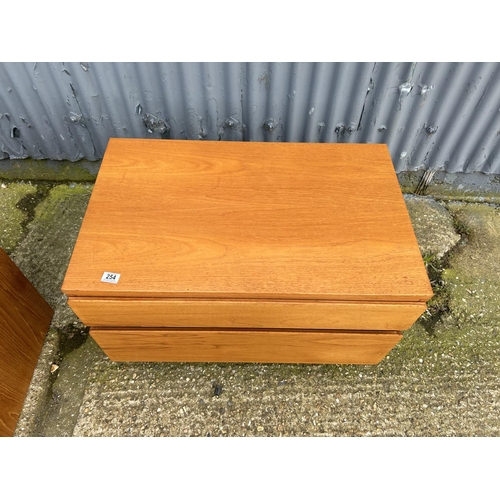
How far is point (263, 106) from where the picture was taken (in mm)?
1568

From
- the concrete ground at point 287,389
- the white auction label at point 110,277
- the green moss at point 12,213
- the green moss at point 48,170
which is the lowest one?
the concrete ground at point 287,389

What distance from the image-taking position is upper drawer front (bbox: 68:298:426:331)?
39.3 inches

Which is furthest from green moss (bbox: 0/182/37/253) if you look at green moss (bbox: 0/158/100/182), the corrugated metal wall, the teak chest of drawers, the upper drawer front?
the upper drawer front

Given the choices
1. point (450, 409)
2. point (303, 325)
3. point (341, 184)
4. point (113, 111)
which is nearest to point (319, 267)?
point (303, 325)

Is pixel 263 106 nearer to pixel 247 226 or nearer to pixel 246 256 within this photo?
pixel 247 226

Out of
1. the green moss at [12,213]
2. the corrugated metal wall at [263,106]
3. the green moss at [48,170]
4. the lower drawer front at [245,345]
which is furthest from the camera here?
the green moss at [48,170]

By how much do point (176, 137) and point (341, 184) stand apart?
841 mm

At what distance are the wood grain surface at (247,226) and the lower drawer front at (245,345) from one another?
19cm

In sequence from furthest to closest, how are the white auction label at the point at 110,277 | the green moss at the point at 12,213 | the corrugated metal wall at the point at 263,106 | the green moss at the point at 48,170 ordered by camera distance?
the green moss at the point at 48,170 → the green moss at the point at 12,213 → the corrugated metal wall at the point at 263,106 → the white auction label at the point at 110,277

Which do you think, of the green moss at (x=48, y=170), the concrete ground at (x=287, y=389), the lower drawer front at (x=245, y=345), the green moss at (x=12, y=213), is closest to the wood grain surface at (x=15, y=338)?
the concrete ground at (x=287, y=389)

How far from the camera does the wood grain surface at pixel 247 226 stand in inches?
38.6

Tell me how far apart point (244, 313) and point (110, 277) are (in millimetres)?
361

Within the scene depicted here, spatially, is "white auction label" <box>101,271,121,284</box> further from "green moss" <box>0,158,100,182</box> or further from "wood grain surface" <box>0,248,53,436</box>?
"green moss" <box>0,158,100,182</box>

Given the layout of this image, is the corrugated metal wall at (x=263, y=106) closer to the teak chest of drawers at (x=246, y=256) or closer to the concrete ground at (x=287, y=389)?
the teak chest of drawers at (x=246, y=256)
